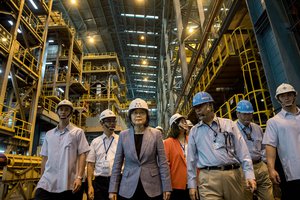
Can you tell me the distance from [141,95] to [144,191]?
4464cm

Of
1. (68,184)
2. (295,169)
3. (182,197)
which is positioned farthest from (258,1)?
(68,184)

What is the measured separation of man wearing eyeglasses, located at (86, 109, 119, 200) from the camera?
388 centimetres

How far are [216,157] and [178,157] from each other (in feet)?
3.80

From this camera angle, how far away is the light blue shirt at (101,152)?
4.03m

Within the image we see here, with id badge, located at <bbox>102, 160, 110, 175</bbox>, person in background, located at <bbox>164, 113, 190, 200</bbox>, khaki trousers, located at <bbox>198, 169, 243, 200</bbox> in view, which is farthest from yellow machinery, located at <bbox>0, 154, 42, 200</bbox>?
khaki trousers, located at <bbox>198, 169, 243, 200</bbox>

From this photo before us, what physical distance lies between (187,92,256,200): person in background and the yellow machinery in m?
5.82

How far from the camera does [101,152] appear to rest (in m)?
4.17

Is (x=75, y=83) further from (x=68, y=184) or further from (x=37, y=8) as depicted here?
(x=68, y=184)

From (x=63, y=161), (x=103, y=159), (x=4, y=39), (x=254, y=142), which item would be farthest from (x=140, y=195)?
(x=4, y=39)

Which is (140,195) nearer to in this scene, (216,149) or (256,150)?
(216,149)

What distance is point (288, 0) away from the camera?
14.5 ft

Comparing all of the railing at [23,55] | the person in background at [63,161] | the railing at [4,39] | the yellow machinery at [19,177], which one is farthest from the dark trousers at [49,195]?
the railing at [23,55]

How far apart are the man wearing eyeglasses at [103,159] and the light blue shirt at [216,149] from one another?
1747 millimetres

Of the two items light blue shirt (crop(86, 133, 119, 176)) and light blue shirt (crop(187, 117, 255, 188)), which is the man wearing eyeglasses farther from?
light blue shirt (crop(187, 117, 255, 188))
